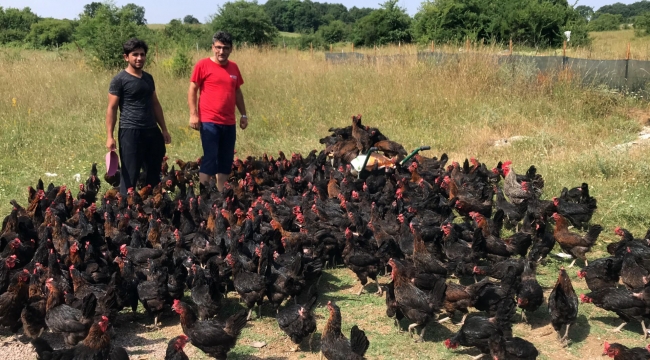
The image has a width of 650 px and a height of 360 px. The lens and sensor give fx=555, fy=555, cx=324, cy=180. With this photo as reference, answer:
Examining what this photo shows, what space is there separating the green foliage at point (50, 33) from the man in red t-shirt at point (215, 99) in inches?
1399

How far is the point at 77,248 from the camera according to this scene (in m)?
6.19

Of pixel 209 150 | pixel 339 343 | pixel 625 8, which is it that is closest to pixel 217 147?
pixel 209 150

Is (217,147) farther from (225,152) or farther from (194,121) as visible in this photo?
(194,121)

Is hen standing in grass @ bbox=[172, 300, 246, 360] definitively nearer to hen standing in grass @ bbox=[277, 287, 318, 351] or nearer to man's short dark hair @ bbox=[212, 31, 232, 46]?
hen standing in grass @ bbox=[277, 287, 318, 351]

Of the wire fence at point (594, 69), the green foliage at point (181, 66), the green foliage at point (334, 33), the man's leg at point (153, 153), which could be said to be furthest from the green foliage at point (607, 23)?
the man's leg at point (153, 153)

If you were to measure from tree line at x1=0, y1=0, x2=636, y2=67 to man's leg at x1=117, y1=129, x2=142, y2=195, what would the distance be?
12553 millimetres

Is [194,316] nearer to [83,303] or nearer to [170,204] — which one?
[83,303]

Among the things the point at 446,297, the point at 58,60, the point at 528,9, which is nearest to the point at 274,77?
the point at 58,60

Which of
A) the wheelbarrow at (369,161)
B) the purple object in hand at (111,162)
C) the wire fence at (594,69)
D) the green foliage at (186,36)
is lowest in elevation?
the wheelbarrow at (369,161)

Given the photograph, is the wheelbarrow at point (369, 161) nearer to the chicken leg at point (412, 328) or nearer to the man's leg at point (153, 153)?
the man's leg at point (153, 153)

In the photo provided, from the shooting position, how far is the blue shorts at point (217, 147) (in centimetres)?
847

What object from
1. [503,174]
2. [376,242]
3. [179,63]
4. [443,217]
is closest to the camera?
[376,242]

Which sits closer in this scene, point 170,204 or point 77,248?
point 77,248

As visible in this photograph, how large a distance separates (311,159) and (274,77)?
24.5 ft
